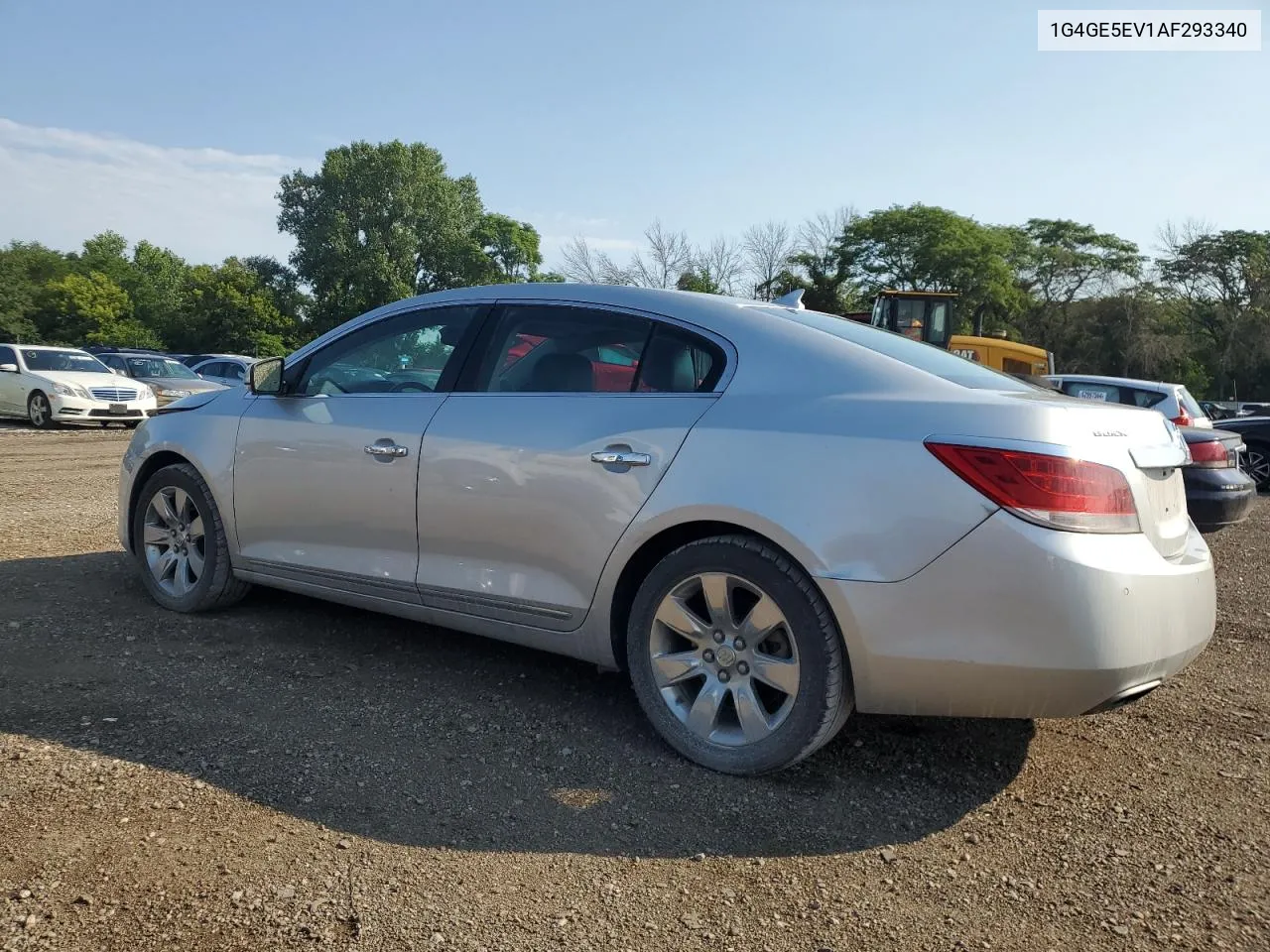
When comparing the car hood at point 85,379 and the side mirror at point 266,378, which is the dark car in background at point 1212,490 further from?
the car hood at point 85,379

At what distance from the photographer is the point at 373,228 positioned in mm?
59812

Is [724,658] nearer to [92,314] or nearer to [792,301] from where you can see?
[792,301]

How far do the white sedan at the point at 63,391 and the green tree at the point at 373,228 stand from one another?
129 feet

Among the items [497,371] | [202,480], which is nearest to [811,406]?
[497,371]

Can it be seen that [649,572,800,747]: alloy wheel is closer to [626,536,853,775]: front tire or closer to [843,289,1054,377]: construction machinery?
[626,536,853,775]: front tire

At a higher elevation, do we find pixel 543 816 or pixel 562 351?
pixel 562 351

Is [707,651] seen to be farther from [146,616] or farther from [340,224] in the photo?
[340,224]

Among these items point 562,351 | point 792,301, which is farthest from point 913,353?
point 562,351

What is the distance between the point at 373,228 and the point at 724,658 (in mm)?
60753

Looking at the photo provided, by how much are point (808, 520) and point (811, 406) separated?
38 cm

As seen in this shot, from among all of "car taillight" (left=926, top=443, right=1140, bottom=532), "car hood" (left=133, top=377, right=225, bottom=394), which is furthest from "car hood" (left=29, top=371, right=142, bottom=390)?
"car taillight" (left=926, top=443, right=1140, bottom=532)

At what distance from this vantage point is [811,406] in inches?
122

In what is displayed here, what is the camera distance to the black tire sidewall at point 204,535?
15.4ft

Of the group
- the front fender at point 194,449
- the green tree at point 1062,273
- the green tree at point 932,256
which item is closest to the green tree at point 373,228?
the green tree at point 932,256
